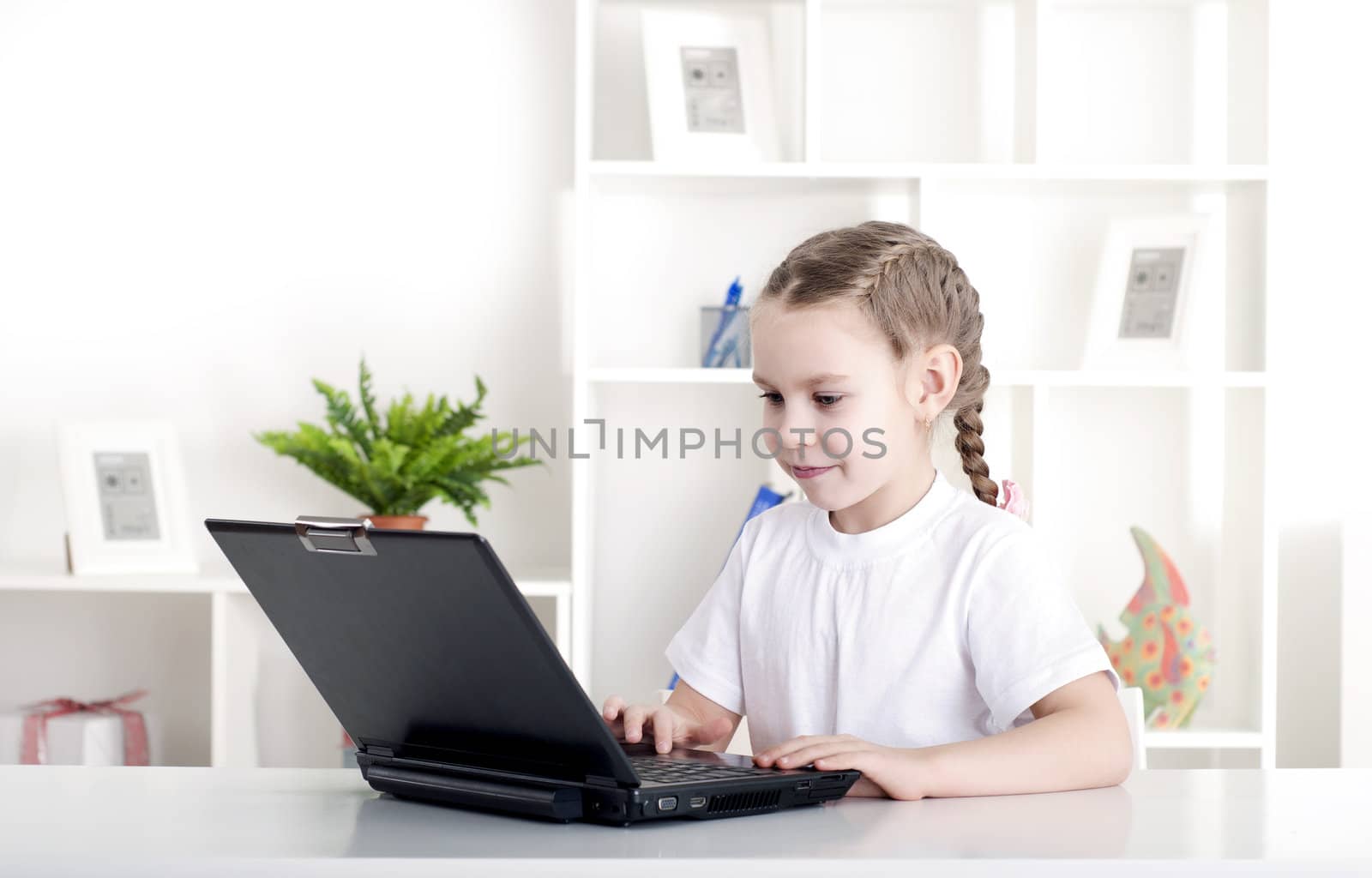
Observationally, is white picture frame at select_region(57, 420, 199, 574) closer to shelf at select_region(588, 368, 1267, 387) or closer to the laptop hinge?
shelf at select_region(588, 368, 1267, 387)

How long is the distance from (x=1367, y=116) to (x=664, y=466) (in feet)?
5.21

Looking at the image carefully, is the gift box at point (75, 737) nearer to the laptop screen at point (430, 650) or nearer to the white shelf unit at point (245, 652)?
the white shelf unit at point (245, 652)

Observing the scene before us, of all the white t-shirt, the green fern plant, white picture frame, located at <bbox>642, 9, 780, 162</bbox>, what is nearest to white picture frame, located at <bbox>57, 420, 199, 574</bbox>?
the green fern plant

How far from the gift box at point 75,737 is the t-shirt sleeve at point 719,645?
4.82 feet

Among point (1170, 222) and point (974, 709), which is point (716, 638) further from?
point (1170, 222)

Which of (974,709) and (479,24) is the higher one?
(479,24)

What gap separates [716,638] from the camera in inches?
55.7

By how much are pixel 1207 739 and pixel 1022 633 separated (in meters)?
1.50

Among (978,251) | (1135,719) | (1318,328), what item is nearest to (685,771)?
(1135,719)

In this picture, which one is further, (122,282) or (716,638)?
(122,282)

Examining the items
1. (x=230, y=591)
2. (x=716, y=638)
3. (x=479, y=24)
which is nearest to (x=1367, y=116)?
(x=479, y=24)

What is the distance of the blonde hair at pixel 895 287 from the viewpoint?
4.21 feet

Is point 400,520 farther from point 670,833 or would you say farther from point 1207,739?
point 670,833

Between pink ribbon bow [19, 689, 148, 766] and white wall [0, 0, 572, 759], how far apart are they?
14cm
